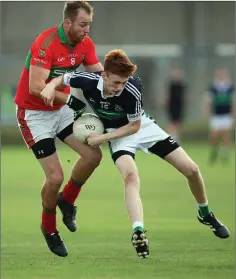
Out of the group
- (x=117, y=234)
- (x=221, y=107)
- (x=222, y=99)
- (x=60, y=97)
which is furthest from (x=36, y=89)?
(x=221, y=107)

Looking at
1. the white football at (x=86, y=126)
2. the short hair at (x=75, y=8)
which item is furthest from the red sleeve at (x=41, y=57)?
the white football at (x=86, y=126)

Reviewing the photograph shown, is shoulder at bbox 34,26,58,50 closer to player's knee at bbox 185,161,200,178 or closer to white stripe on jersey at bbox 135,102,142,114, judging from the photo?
white stripe on jersey at bbox 135,102,142,114

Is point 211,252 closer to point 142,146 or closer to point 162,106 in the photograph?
point 142,146

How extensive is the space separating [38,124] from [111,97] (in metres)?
1.06

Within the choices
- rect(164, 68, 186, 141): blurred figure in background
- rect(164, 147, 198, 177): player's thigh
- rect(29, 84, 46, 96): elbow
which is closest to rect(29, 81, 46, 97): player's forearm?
rect(29, 84, 46, 96): elbow

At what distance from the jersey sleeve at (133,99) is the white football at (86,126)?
38 cm

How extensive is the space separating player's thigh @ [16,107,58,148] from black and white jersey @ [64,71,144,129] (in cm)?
68

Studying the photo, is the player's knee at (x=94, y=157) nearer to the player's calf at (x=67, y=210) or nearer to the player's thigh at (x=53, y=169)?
the player's thigh at (x=53, y=169)

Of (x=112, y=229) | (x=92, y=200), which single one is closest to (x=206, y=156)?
(x=92, y=200)

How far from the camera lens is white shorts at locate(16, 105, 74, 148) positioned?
36.0 ft

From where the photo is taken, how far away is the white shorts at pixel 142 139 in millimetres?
10500

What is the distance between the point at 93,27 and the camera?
126 feet

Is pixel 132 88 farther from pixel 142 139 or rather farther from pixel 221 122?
pixel 221 122

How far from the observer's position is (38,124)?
10961mm
